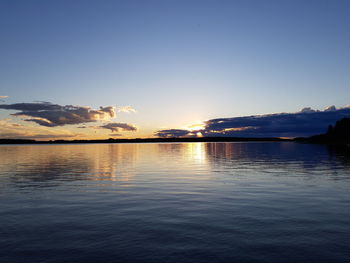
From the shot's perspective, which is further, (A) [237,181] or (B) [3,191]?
(A) [237,181]

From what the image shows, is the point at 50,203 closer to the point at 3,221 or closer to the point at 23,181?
the point at 3,221

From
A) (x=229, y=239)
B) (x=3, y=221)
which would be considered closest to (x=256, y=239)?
(x=229, y=239)

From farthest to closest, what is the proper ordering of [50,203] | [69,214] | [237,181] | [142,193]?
1. [237,181]
2. [142,193]
3. [50,203]
4. [69,214]

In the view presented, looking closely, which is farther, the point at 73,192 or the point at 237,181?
the point at 237,181

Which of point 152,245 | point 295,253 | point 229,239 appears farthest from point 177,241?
point 295,253

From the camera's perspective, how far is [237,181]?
34.8 metres

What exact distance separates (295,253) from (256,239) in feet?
6.74

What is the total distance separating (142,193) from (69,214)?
29.3ft

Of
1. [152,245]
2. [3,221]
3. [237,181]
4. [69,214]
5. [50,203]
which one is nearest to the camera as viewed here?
[152,245]

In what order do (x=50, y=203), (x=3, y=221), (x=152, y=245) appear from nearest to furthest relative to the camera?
(x=152, y=245) < (x=3, y=221) < (x=50, y=203)

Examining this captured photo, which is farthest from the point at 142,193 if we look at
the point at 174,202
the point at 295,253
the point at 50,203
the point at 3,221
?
the point at 295,253

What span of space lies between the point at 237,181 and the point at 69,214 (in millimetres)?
20878

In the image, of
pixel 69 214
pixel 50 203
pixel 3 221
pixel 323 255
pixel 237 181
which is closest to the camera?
pixel 323 255

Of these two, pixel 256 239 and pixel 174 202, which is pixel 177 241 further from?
pixel 174 202
